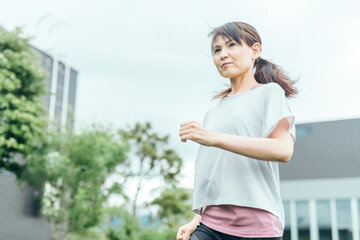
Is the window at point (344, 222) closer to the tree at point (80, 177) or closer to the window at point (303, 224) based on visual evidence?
the window at point (303, 224)

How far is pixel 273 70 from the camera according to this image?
6.90 feet

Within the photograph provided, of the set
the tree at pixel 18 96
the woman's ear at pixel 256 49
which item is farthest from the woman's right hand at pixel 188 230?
the tree at pixel 18 96

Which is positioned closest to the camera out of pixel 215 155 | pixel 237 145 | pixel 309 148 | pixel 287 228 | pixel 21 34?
pixel 237 145

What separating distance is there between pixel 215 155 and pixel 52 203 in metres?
18.8

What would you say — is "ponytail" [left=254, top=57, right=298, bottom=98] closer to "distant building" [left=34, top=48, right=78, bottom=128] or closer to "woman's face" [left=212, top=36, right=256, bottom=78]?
"woman's face" [left=212, top=36, right=256, bottom=78]

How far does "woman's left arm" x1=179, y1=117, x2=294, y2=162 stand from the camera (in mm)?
1650

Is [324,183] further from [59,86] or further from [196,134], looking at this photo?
[196,134]

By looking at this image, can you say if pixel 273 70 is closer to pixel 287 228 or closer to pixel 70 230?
pixel 70 230

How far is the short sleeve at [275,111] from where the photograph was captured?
5.81 feet

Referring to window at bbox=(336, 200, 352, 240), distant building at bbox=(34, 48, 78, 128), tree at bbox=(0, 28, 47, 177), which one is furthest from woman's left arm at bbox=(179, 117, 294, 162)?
window at bbox=(336, 200, 352, 240)

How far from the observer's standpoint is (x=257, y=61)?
2.14 metres

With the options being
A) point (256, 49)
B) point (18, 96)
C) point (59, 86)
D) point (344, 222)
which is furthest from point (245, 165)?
point (59, 86)

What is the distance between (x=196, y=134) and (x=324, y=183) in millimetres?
26540

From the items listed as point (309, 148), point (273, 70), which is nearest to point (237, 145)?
point (273, 70)
